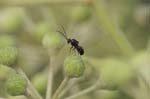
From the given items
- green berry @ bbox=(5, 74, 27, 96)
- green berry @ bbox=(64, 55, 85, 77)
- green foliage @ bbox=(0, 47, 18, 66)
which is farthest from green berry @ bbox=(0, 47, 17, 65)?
green berry @ bbox=(64, 55, 85, 77)

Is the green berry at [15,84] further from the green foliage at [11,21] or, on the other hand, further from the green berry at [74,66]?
the green foliage at [11,21]

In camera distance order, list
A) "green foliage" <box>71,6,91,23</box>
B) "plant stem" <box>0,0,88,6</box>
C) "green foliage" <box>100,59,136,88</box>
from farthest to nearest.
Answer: "green foliage" <box>71,6,91,23</box> < "plant stem" <box>0,0,88,6</box> < "green foliage" <box>100,59,136,88</box>

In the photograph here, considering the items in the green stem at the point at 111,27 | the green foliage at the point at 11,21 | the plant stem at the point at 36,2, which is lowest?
the green stem at the point at 111,27

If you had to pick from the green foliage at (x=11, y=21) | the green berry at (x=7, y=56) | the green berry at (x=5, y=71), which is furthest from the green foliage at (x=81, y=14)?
the green berry at (x=7, y=56)

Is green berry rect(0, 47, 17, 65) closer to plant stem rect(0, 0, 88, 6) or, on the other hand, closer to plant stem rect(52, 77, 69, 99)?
plant stem rect(52, 77, 69, 99)

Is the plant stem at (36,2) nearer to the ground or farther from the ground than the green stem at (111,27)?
farther from the ground

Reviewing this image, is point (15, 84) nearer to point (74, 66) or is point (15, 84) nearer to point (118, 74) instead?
point (74, 66)

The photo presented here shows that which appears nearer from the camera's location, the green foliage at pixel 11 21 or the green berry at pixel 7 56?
the green berry at pixel 7 56
